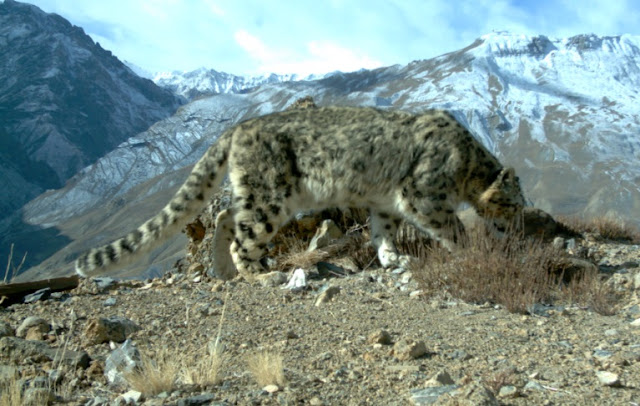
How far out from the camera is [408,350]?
12.3ft

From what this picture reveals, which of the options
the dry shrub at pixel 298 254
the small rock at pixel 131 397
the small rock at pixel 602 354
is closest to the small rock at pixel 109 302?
the dry shrub at pixel 298 254

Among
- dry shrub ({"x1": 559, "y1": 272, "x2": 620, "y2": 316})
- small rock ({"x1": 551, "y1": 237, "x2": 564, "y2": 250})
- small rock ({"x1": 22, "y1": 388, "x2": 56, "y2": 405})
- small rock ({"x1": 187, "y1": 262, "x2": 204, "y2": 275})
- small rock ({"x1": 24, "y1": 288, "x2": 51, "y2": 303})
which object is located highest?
small rock ({"x1": 551, "y1": 237, "x2": 564, "y2": 250})

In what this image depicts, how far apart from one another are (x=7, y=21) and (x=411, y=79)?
428ft

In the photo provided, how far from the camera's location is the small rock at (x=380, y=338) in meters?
4.07

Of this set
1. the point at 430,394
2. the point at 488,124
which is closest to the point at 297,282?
the point at 430,394

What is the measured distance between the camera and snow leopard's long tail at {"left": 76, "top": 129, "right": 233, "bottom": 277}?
6.34m

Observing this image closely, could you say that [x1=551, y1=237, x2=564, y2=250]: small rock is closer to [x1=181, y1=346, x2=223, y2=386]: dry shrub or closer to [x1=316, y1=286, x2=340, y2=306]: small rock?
[x1=316, y1=286, x2=340, y2=306]: small rock

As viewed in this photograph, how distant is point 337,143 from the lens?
23.3 feet

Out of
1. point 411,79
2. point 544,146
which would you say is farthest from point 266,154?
point 411,79

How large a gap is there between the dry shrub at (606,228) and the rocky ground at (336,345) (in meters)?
4.22

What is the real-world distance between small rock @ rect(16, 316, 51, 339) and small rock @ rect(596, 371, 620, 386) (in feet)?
12.8

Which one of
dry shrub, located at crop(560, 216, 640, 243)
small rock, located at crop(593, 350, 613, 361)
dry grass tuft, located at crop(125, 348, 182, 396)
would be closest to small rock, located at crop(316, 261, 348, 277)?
small rock, located at crop(593, 350, 613, 361)

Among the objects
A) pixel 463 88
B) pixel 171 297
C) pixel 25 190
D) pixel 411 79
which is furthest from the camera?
pixel 25 190

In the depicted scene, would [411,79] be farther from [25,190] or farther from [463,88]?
[25,190]
